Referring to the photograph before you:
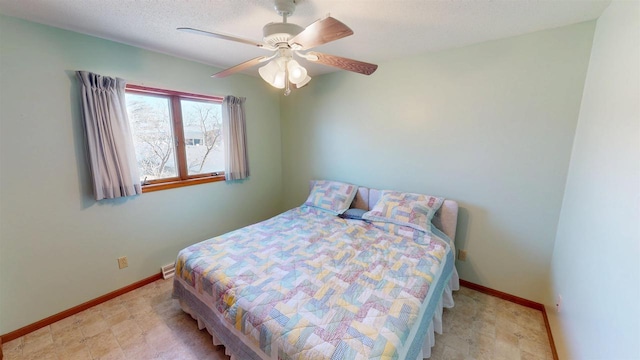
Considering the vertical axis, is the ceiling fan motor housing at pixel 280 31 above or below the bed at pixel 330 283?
above

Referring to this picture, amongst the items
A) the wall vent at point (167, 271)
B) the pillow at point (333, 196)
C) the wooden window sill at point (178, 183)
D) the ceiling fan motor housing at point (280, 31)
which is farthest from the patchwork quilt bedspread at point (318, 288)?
the ceiling fan motor housing at point (280, 31)

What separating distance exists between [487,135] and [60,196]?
365cm

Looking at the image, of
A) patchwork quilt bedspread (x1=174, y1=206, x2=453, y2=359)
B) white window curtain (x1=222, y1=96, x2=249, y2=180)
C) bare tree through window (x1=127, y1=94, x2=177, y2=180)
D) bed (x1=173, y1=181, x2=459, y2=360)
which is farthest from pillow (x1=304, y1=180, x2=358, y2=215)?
bare tree through window (x1=127, y1=94, x2=177, y2=180)

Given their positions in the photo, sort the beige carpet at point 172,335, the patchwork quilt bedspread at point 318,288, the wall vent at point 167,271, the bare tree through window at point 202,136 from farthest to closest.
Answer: the bare tree through window at point 202,136 → the wall vent at point 167,271 → the beige carpet at point 172,335 → the patchwork quilt bedspread at point 318,288

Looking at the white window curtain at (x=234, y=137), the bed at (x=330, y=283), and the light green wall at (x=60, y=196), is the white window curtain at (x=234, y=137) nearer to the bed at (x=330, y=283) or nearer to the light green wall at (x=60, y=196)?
the light green wall at (x=60, y=196)

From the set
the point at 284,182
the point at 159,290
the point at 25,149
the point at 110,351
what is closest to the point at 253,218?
the point at 284,182

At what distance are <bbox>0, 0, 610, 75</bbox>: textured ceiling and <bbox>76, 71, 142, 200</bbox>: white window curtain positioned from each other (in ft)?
1.39

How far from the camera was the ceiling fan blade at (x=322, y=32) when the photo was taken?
103 cm

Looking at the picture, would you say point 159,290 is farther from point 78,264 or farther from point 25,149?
point 25,149

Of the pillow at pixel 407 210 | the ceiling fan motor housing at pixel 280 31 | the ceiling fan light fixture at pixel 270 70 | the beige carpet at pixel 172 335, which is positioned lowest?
the beige carpet at pixel 172 335

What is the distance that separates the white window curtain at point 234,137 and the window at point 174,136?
138mm

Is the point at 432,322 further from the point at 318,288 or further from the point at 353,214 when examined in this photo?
the point at 353,214

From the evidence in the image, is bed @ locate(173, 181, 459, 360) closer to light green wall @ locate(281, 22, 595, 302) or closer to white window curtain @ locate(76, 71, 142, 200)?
light green wall @ locate(281, 22, 595, 302)

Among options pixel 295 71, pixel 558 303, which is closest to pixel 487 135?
pixel 558 303
